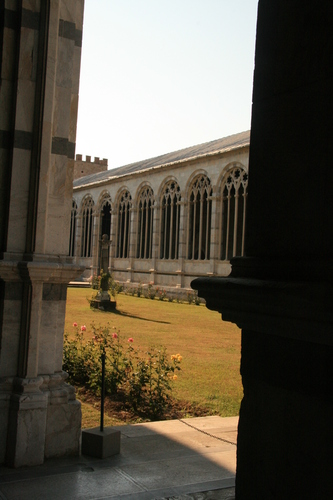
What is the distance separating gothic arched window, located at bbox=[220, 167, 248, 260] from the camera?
2108 centimetres

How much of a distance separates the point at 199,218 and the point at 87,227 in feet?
40.6

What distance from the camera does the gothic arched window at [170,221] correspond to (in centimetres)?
2514

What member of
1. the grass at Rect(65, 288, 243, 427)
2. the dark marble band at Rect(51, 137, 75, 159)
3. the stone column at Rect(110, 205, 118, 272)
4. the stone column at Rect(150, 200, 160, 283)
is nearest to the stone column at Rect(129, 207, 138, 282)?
the stone column at Rect(110, 205, 118, 272)

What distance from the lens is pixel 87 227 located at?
1347 inches

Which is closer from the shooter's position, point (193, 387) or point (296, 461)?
point (296, 461)

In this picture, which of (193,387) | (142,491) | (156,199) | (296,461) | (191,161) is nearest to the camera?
(296,461)

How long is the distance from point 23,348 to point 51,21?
7.90 ft

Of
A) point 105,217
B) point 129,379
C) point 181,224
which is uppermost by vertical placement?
point 105,217

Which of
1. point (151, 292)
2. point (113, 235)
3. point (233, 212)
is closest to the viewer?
point (233, 212)

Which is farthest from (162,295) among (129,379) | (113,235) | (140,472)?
(140,472)

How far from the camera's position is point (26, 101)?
3.94m

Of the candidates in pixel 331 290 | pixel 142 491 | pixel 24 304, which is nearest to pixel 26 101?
pixel 24 304

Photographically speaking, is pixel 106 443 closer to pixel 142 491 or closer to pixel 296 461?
pixel 142 491

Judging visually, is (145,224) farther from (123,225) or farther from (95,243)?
(95,243)
